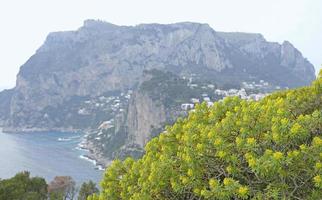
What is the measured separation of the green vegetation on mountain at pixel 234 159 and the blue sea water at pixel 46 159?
95930mm

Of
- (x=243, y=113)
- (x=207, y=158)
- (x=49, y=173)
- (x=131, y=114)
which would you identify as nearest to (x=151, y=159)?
(x=207, y=158)

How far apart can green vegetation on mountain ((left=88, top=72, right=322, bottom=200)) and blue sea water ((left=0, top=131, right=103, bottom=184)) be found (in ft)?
315

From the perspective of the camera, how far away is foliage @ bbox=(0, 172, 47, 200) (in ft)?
103

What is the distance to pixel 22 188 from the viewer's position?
114ft

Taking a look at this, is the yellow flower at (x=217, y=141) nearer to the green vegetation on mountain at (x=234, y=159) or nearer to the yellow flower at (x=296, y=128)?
the green vegetation on mountain at (x=234, y=159)

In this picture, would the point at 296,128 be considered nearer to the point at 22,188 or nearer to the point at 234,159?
the point at 234,159

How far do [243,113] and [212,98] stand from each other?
143 metres

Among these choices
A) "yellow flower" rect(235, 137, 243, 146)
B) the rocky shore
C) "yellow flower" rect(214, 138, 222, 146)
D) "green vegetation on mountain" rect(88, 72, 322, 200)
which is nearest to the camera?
"green vegetation on mountain" rect(88, 72, 322, 200)

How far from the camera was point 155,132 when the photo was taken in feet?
470

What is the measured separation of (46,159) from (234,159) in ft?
413

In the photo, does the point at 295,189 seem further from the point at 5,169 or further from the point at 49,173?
the point at 5,169

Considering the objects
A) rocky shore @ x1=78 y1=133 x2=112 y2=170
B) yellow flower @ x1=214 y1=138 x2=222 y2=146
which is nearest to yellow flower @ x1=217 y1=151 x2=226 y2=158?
yellow flower @ x1=214 y1=138 x2=222 y2=146

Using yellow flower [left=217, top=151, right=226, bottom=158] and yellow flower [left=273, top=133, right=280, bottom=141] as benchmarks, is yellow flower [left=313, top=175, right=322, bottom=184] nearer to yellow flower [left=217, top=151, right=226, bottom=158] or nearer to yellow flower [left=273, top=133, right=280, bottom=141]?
yellow flower [left=273, top=133, right=280, bottom=141]

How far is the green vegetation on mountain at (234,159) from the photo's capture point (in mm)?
8422
